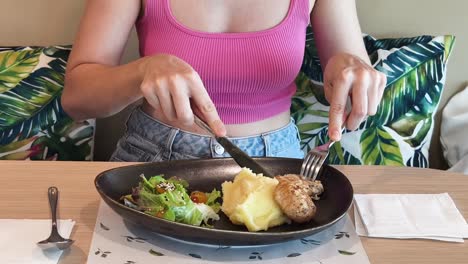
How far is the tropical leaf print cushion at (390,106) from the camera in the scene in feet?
5.08

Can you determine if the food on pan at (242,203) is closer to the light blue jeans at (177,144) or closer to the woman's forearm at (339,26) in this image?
the light blue jeans at (177,144)

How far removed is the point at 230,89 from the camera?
116 centimetres

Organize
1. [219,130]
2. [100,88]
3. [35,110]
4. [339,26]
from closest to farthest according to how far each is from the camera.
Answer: [219,130], [100,88], [339,26], [35,110]

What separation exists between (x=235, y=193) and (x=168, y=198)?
10 cm

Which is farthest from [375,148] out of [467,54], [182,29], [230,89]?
[182,29]

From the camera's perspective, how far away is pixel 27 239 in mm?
753

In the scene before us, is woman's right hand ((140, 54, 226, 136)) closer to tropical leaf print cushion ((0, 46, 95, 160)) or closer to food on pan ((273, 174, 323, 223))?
food on pan ((273, 174, 323, 223))

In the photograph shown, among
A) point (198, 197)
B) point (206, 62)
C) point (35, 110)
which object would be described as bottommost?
point (35, 110)

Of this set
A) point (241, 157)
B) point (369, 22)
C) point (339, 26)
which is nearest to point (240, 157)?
point (241, 157)

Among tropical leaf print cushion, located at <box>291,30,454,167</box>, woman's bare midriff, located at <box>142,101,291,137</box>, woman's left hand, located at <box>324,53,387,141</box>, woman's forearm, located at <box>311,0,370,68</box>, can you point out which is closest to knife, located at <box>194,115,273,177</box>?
woman's left hand, located at <box>324,53,387,141</box>

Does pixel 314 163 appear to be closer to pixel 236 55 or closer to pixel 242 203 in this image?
pixel 242 203

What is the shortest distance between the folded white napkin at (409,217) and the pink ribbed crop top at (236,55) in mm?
353

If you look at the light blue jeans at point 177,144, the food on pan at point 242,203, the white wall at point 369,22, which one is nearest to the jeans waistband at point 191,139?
the light blue jeans at point 177,144

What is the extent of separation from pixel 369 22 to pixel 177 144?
2.67 ft
